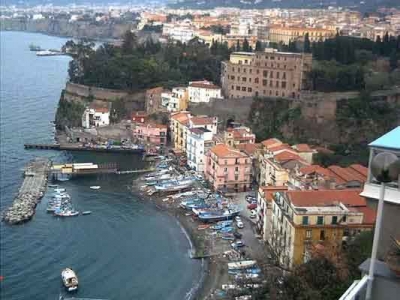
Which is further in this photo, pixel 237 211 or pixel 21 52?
pixel 21 52

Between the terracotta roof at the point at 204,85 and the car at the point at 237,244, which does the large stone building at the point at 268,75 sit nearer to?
the terracotta roof at the point at 204,85

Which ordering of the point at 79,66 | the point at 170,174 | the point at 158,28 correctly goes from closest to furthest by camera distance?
the point at 170,174, the point at 79,66, the point at 158,28

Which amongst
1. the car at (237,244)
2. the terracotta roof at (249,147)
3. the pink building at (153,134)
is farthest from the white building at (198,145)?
the car at (237,244)

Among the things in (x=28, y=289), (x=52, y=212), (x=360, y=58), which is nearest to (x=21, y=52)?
(x=360, y=58)

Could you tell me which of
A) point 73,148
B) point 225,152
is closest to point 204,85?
point 73,148

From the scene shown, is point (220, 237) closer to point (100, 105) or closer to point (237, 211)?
point (237, 211)

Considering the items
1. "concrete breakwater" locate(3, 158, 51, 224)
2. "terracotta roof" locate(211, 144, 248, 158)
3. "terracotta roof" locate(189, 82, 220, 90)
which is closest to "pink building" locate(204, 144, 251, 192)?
"terracotta roof" locate(211, 144, 248, 158)
